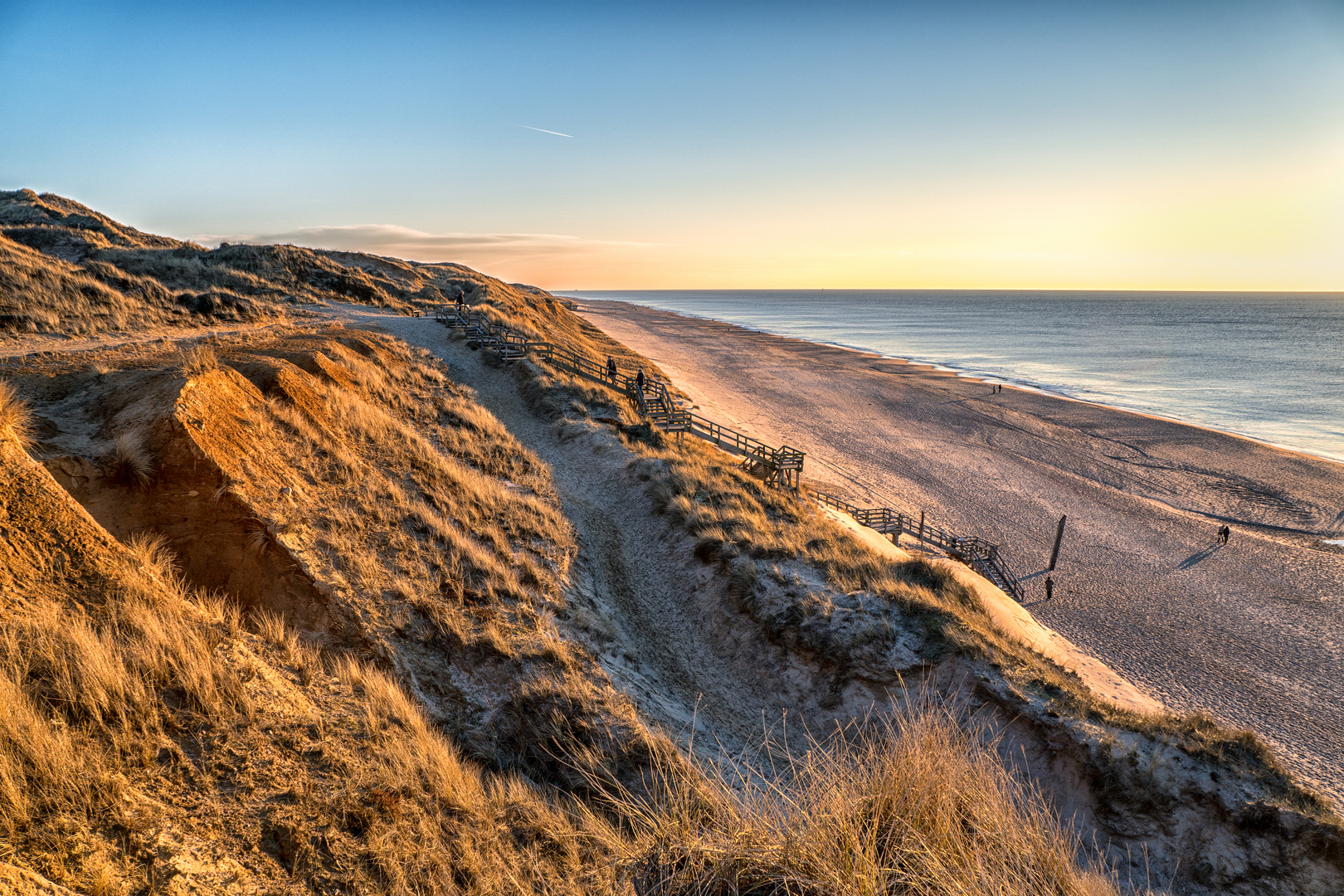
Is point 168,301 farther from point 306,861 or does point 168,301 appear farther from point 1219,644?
point 1219,644

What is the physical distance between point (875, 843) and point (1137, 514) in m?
33.8

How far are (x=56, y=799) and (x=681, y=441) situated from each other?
19469 mm

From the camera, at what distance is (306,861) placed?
4.13 meters

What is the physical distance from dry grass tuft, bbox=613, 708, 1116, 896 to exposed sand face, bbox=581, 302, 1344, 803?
16689 mm

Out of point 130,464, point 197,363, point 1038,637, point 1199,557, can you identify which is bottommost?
point 1038,637

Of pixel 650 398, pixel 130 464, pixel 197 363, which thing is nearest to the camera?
pixel 130 464

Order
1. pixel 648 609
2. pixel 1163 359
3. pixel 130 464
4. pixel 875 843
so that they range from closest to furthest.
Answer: pixel 875 843 → pixel 130 464 → pixel 648 609 → pixel 1163 359

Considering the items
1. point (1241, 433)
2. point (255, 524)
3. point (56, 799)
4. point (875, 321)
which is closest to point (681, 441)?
point (255, 524)

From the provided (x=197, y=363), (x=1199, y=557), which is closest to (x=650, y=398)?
(x=197, y=363)

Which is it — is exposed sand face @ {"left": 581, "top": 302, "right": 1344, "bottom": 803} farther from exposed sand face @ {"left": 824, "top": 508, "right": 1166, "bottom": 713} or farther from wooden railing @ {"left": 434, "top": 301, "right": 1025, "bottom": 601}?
wooden railing @ {"left": 434, "top": 301, "right": 1025, "bottom": 601}

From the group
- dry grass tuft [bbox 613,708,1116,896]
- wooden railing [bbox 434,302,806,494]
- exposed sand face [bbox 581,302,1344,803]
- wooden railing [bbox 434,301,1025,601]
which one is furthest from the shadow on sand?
dry grass tuft [bbox 613,708,1116,896]

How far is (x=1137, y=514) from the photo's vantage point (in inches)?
1125

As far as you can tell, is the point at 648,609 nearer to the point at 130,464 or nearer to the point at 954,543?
the point at 130,464

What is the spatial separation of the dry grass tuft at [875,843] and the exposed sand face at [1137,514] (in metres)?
16.7
